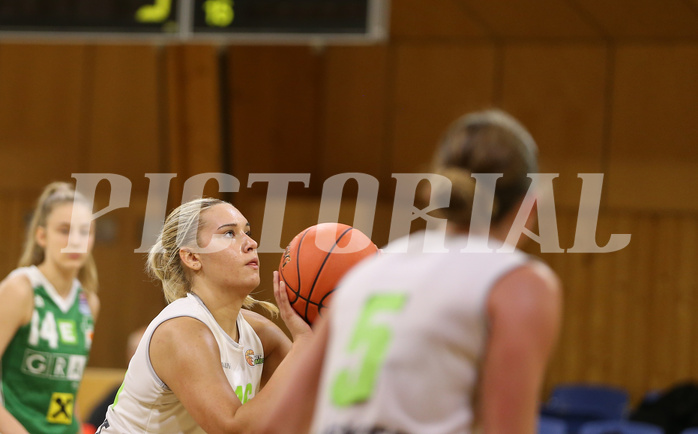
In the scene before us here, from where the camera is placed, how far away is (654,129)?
9070 millimetres

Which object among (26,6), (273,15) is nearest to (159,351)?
(273,15)

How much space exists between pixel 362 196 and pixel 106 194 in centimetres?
308

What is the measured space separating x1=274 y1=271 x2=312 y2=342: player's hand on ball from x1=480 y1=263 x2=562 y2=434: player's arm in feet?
4.43

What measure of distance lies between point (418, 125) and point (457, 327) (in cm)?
849

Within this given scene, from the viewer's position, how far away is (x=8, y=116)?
396 inches

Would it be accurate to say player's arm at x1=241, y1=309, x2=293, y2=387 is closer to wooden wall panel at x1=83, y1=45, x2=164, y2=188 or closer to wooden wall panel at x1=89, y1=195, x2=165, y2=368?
wooden wall panel at x1=89, y1=195, x2=165, y2=368

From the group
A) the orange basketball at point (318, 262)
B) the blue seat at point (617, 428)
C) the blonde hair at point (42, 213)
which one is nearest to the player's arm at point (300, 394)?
the orange basketball at point (318, 262)

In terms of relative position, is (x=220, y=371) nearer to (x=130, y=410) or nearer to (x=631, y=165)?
(x=130, y=410)

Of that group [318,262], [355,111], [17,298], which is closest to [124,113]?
[355,111]

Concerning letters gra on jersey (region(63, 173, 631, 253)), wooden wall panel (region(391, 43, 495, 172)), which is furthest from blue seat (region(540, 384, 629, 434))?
wooden wall panel (region(391, 43, 495, 172))

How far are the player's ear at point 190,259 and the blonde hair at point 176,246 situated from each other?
0.03 meters

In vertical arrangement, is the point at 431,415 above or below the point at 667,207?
below

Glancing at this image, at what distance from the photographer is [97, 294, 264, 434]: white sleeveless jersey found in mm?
2785

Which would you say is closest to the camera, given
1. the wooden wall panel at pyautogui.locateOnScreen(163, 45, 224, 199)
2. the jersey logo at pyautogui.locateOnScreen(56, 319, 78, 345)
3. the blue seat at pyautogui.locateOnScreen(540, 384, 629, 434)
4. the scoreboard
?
the jersey logo at pyautogui.locateOnScreen(56, 319, 78, 345)
